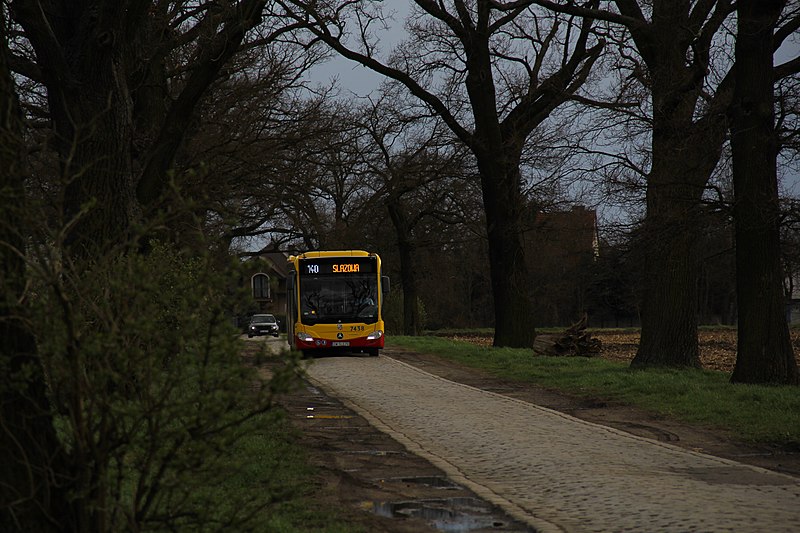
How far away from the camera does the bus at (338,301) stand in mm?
31156

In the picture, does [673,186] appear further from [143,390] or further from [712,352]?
[712,352]

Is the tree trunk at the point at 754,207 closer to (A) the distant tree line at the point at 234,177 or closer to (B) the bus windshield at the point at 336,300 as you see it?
(A) the distant tree line at the point at 234,177

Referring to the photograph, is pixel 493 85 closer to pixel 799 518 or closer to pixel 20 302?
pixel 799 518

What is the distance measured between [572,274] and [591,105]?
198 feet

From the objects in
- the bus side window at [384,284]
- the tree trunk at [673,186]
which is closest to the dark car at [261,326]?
the bus side window at [384,284]

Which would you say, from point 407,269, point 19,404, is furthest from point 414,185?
point 19,404

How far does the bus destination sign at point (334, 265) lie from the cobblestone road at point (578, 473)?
14.3m

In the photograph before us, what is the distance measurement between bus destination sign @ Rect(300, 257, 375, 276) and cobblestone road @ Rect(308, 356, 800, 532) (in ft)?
46.9

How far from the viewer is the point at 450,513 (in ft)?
27.5

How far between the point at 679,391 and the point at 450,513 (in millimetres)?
9623

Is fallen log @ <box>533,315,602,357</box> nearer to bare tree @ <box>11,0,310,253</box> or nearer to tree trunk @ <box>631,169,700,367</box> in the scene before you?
tree trunk @ <box>631,169,700,367</box>

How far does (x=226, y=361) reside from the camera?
5.05m

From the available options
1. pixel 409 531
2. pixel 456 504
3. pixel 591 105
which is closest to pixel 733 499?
pixel 456 504

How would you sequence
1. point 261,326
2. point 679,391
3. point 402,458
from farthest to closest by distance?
point 261,326 < point 679,391 < point 402,458
